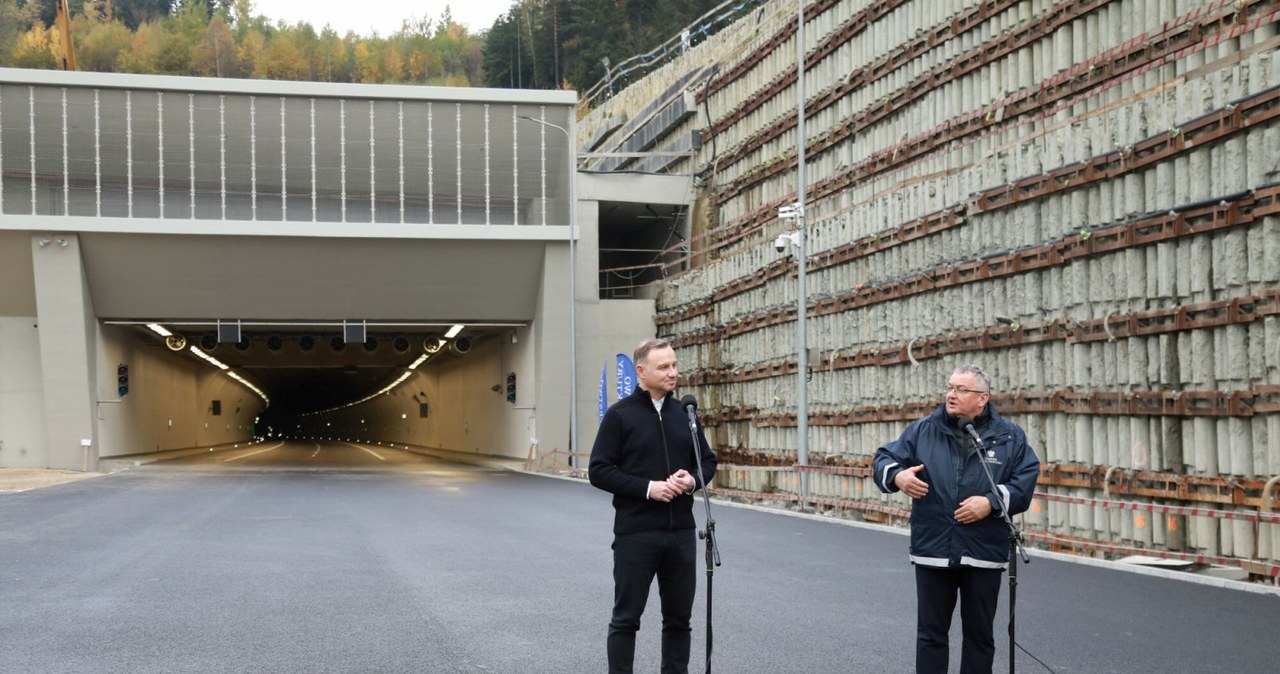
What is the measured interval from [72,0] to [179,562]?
169376 mm

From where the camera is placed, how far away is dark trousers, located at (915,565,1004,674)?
705cm

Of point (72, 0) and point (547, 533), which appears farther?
point (72, 0)

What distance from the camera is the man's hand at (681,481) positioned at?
6.95 meters

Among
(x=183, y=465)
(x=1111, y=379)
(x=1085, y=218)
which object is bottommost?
(x=183, y=465)

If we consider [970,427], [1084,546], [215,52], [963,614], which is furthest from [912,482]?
[215,52]

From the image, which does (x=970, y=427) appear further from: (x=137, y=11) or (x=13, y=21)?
(x=137, y=11)

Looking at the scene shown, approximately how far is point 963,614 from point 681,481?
171cm

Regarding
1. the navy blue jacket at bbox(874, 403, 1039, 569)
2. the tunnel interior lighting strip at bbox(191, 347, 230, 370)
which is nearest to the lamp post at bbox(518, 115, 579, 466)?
the tunnel interior lighting strip at bbox(191, 347, 230, 370)

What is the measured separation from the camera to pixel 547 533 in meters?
20.4

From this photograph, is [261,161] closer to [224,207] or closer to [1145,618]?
[224,207]

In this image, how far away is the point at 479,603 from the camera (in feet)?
40.7

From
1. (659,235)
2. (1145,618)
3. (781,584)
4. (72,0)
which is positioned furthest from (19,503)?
(72,0)

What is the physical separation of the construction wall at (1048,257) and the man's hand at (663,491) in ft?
33.3

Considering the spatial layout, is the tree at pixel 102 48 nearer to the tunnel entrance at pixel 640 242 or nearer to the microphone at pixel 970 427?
the tunnel entrance at pixel 640 242
